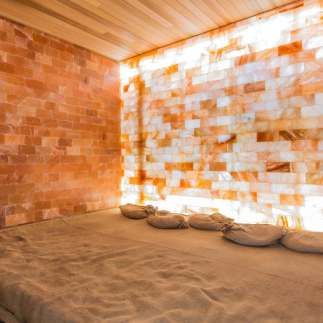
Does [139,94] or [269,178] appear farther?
[139,94]

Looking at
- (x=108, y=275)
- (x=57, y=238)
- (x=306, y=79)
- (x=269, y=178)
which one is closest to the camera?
(x=108, y=275)

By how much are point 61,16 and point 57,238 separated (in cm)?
214

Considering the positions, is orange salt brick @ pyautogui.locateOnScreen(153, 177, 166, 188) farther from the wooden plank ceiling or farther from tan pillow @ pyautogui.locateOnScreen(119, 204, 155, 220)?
the wooden plank ceiling

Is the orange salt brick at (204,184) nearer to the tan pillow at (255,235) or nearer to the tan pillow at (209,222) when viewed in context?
the tan pillow at (209,222)

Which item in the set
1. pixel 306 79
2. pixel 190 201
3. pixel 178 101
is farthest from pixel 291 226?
pixel 178 101

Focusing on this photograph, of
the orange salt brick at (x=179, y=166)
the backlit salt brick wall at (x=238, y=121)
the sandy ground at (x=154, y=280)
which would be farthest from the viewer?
the orange salt brick at (x=179, y=166)

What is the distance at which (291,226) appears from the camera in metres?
2.60

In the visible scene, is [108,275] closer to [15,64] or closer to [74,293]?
[74,293]

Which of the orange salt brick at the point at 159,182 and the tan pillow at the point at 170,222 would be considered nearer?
the tan pillow at the point at 170,222

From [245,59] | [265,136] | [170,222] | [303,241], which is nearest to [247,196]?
[265,136]

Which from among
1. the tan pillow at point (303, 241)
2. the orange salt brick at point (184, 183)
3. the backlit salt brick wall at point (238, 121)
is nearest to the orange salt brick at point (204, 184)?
the backlit salt brick wall at point (238, 121)

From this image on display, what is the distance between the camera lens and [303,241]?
1.84 metres

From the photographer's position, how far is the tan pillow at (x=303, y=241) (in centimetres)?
178

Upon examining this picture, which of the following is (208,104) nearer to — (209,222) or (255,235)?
(209,222)
